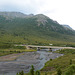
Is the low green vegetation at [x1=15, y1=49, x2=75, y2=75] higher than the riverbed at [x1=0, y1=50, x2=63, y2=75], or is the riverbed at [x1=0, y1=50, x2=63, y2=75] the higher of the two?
the low green vegetation at [x1=15, y1=49, x2=75, y2=75]

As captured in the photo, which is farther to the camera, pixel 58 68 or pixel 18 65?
pixel 18 65

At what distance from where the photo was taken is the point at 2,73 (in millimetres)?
78500

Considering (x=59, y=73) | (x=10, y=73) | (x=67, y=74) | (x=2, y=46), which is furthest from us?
(x=2, y=46)

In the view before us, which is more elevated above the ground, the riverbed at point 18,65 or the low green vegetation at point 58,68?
the low green vegetation at point 58,68

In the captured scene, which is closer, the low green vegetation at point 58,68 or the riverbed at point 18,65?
the low green vegetation at point 58,68

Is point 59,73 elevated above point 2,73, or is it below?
above

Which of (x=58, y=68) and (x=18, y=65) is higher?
(x=58, y=68)

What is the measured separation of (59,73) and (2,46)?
16326cm

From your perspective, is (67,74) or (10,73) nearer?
(67,74)

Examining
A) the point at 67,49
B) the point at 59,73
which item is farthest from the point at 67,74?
the point at 67,49

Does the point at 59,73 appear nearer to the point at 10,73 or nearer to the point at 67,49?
the point at 10,73

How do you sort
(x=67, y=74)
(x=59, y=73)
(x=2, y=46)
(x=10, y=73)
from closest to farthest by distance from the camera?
(x=67, y=74)
(x=59, y=73)
(x=10, y=73)
(x=2, y=46)

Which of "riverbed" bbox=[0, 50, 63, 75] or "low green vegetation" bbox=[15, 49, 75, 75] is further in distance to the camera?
"riverbed" bbox=[0, 50, 63, 75]

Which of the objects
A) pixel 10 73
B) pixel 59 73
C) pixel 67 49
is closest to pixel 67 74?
pixel 59 73
